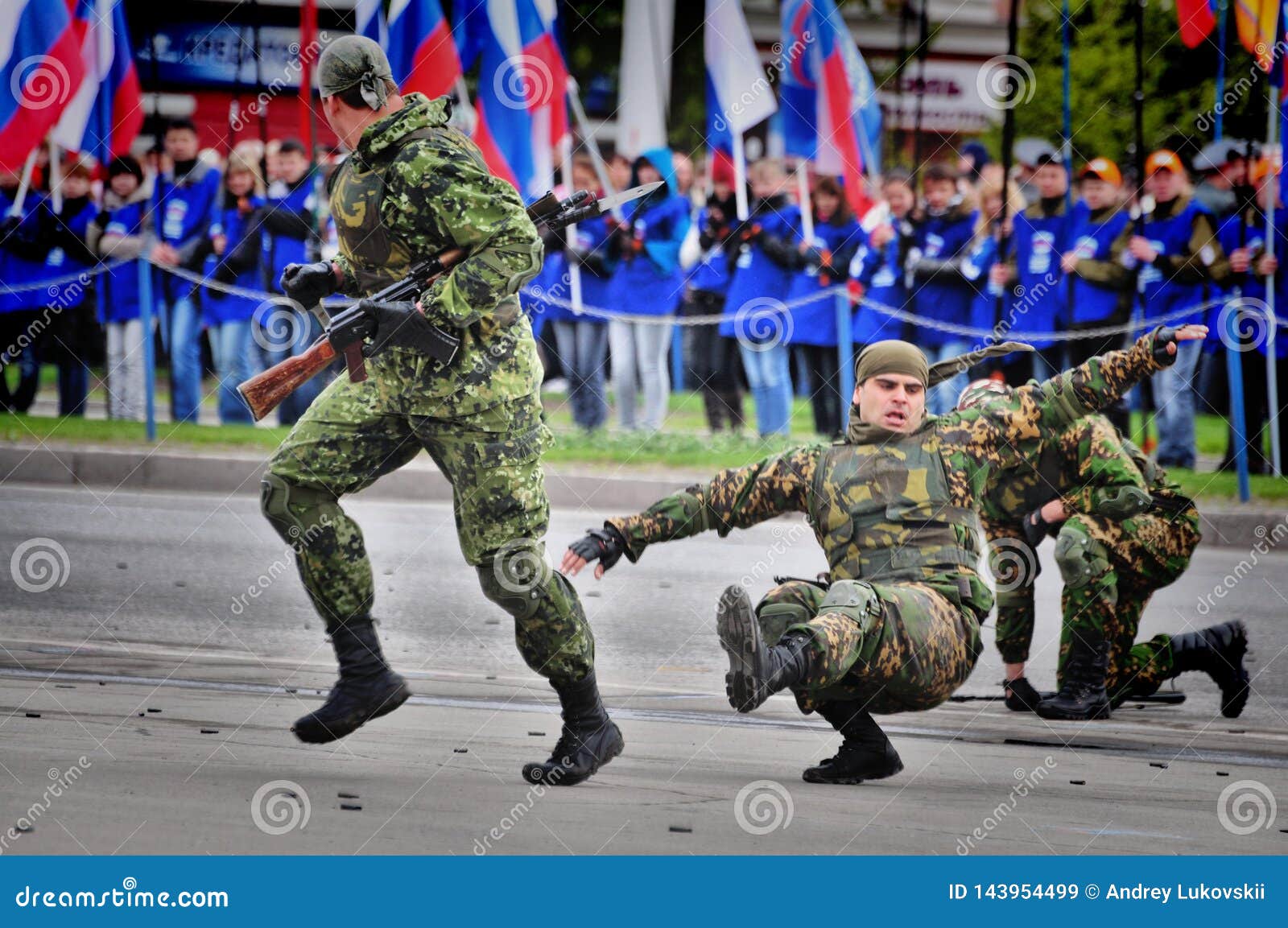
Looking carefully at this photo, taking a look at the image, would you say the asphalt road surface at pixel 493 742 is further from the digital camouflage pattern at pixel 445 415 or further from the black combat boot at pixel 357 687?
the digital camouflage pattern at pixel 445 415

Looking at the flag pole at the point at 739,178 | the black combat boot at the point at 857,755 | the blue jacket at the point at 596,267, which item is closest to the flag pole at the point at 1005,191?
the flag pole at the point at 739,178

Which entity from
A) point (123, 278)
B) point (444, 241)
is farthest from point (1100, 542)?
point (123, 278)

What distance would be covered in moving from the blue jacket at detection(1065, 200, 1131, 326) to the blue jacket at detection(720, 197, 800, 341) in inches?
69.4

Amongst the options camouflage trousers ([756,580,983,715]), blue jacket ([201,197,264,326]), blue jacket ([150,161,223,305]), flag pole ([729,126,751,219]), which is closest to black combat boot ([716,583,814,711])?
camouflage trousers ([756,580,983,715])

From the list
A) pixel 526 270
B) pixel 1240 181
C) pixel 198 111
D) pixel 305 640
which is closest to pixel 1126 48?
Answer: pixel 1240 181

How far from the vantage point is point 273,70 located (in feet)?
56.2

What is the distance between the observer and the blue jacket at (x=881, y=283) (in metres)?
12.0

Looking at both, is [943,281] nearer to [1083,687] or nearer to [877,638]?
[1083,687]

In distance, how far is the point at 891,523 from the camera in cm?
502

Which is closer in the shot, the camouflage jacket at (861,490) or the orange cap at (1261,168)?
the camouflage jacket at (861,490)

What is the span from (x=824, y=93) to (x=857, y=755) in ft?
28.0

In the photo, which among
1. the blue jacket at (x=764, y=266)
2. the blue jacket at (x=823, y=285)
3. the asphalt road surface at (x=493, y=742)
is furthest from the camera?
the blue jacket at (x=764, y=266)

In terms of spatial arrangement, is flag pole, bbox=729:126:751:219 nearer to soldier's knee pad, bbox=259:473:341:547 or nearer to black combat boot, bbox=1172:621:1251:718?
black combat boot, bbox=1172:621:1251:718

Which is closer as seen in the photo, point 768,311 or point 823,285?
point 823,285
